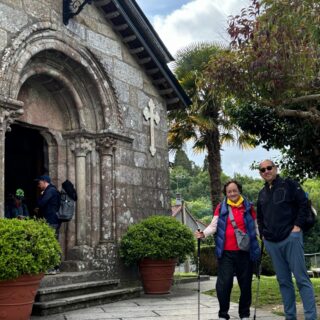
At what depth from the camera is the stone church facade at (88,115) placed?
28.8ft

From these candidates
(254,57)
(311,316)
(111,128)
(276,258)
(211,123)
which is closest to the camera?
(311,316)

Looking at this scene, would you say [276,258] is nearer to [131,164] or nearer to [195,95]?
[131,164]

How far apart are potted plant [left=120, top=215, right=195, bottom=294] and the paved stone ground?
32cm

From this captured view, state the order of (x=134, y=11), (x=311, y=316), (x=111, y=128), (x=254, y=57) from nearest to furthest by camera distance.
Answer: (x=311, y=316)
(x=254, y=57)
(x=111, y=128)
(x=134, y=11)

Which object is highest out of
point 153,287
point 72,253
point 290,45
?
point 290,45

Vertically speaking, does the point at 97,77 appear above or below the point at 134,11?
below

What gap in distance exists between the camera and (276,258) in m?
5.71

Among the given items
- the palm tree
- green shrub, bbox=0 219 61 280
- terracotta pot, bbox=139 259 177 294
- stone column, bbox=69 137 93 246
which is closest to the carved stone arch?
stone column, bbox=69 137 93 246

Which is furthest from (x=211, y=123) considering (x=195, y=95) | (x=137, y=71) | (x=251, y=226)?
(x=251, y=226)

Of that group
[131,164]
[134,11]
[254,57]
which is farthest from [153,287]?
[134,11]

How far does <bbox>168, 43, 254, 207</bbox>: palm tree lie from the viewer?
1608cm

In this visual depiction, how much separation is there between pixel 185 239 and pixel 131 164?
2077 mm

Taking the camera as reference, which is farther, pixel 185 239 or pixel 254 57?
pixel 185 239

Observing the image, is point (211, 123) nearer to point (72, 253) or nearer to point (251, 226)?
point (72, 253)
